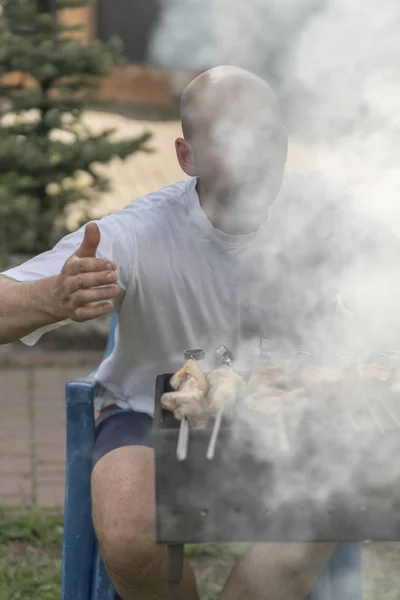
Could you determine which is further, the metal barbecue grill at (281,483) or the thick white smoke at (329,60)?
the thick white smoke at (329,60)

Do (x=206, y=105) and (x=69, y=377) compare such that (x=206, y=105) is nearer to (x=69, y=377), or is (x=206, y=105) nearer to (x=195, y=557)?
(x=195, y=557)

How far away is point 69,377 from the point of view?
5035mm

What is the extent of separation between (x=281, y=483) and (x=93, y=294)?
564 mm

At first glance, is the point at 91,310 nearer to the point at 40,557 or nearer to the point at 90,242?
the point at 90,242

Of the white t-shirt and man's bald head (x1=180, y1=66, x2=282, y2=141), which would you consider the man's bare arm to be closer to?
the white t-shirt

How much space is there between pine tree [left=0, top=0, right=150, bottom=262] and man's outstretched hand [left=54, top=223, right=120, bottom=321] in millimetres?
3441

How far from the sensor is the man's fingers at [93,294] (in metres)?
1.93

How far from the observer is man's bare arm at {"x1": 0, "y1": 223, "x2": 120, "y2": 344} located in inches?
76.2

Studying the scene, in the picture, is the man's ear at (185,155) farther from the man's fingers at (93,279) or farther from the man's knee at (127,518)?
the man's knee at (127,518)

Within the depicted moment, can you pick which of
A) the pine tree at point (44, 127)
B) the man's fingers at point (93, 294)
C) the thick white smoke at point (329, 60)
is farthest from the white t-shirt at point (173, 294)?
the pine tree at point (44, 127)

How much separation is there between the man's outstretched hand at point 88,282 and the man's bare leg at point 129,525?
401 mm

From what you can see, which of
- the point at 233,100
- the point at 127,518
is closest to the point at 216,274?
the point at 233,100

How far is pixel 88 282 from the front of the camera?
1.92m

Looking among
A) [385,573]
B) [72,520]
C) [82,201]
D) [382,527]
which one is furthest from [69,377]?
[382,527]
